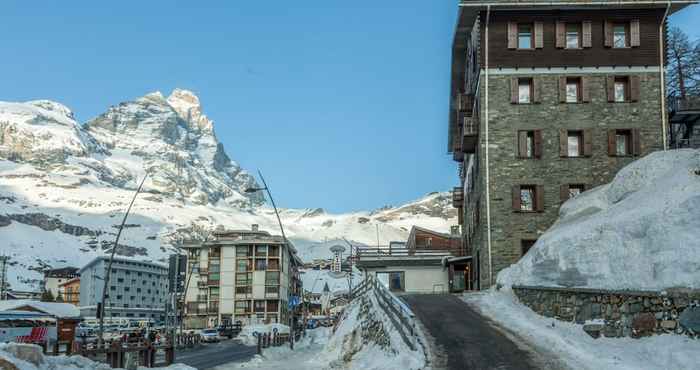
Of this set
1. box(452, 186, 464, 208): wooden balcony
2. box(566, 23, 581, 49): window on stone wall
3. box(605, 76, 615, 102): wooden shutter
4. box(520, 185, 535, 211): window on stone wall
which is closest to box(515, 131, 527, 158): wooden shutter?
→ box(520, 185, 535, 211): window on stone wall

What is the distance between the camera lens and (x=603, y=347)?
20688 millimetres

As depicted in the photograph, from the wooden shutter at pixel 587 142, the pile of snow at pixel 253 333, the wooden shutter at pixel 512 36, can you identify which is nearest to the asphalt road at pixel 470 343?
the wooden shutter at pixel 587 142

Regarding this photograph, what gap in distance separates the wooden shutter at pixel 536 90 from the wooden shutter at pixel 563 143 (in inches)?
91.8

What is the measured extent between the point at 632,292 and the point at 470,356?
17.2ft

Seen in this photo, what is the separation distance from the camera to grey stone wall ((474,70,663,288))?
4338 centimetres

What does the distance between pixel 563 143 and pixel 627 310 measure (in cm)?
2415

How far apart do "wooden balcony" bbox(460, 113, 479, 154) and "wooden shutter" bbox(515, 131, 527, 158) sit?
3.47 metres

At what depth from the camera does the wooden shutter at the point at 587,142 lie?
144 feet

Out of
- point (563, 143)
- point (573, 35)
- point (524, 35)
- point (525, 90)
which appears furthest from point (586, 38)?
point (563, 143)

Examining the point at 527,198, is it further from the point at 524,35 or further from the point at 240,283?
the point at 240,283

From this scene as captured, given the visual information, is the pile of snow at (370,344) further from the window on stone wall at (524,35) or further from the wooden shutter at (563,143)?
the window on stone wall at (524,35)

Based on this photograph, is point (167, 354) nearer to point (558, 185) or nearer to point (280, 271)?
point (558, 185)

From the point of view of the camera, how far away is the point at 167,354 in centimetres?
3142

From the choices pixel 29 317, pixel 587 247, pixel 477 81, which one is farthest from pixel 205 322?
pixel 587 247
